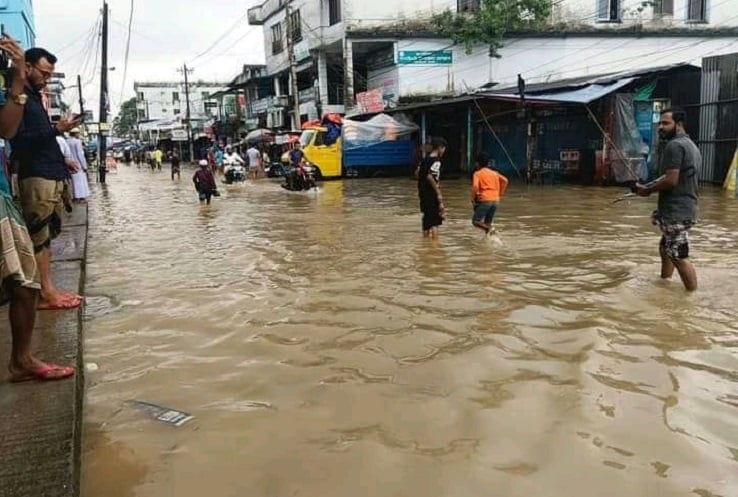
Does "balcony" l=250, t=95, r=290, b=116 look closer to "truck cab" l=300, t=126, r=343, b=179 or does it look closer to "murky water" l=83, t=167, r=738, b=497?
"truck cab" l=300, t=126, r=343, b=179

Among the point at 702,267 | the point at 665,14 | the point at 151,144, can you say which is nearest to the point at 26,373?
the point at 702,267

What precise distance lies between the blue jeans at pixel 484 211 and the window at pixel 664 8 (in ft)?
90.9

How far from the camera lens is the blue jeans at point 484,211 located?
9320mm

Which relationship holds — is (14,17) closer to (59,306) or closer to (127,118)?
(59,306)

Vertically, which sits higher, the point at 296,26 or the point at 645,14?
the point at 296,26

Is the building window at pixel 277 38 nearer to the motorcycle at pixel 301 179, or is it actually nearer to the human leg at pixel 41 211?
the motorcycle at pixel 301 179

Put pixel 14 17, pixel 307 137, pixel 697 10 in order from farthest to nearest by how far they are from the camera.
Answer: pixel 697 10, pixel 307 137, pixel 14 17

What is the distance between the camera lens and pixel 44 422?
283 centimetres

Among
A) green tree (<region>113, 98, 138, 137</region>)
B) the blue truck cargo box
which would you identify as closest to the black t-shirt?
the blue truck cargo box

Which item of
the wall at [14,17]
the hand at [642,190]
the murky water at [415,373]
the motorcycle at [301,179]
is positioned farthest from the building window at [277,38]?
the hand at [642,190]

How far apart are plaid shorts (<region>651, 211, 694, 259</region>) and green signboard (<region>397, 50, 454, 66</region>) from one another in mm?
25157

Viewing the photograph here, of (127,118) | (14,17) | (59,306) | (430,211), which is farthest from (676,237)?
(127,118)

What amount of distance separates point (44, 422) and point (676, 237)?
507 centimetres

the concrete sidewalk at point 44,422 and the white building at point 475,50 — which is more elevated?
the white building at point 475,50
